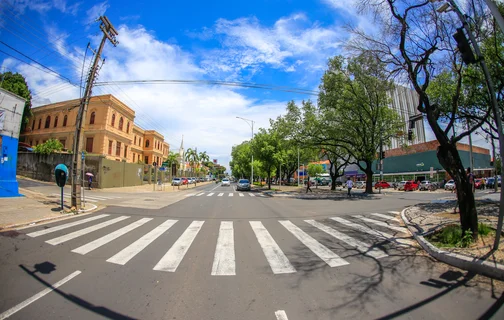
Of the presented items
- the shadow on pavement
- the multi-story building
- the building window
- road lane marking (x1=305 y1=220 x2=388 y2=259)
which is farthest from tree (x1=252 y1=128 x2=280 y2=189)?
the shadow on pavement

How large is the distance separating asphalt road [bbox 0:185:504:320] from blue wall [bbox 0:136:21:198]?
949cm

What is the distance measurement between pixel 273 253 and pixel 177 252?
2133 mm

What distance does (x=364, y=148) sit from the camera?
23375mm

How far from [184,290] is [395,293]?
307cm

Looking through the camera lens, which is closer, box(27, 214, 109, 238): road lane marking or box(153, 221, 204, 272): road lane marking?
box(153, 221, 204, 272): road lane marking

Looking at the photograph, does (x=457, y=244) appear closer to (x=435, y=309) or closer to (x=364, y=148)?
(x=435, y=309)

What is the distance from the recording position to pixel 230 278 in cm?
410

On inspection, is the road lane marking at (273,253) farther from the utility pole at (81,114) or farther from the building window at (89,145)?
the building window at (89,145)

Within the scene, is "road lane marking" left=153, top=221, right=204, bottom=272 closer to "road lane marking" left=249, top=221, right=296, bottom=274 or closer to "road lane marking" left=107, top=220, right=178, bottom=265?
"road lane marking" left=107, top=220, right=178, bottom=265

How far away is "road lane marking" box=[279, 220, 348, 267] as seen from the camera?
4.88 metres

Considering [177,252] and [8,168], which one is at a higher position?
[8,168]

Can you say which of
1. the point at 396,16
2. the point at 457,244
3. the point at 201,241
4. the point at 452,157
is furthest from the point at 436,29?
the point at 201,241

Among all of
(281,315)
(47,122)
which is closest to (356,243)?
(281,315)

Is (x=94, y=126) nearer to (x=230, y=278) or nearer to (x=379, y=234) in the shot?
(x=230, y=278)
